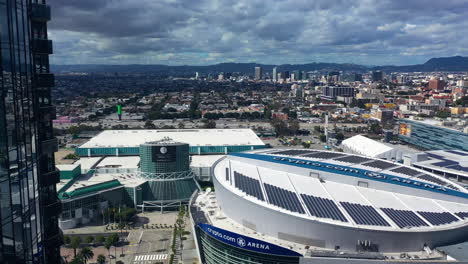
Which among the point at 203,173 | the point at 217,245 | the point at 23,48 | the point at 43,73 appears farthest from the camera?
the point at 203,173

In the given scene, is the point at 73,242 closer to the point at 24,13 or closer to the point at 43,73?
the point at 43,73

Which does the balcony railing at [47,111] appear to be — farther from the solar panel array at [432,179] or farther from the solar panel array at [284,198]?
the solar panel array at [432,179]

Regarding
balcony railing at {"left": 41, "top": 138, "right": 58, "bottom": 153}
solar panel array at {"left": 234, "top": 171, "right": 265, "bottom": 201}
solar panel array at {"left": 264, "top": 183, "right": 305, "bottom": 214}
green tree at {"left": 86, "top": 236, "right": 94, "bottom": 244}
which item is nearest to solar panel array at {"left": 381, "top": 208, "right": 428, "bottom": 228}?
solar panel array at {"left": 264, "top": 183, "right": 305, "bottom": 214}

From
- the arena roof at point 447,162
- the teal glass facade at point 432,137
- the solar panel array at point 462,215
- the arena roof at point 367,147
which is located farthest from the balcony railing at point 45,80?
the teal glass facade at point 432,137

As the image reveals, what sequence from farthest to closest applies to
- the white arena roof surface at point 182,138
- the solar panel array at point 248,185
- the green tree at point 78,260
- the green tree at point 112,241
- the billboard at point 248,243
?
the white arena roof surface at point 182,138 → the green tree at point 112,241 → the solar panel array at point 248,185 → the green tree at point 78,260 → the billboard at point 248,243

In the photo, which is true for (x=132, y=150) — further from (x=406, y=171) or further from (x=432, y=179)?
(x=432, y=179)

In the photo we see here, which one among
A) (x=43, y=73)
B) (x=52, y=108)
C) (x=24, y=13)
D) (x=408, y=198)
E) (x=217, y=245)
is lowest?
(x=217, y=245)

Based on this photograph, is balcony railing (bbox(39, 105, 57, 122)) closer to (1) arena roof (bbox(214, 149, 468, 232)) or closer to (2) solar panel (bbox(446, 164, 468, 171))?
(1) arena roof (bbox(214, 149, 468, 232))

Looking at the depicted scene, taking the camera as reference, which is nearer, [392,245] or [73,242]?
[392,245]

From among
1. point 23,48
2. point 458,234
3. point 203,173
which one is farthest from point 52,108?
point 203,173
